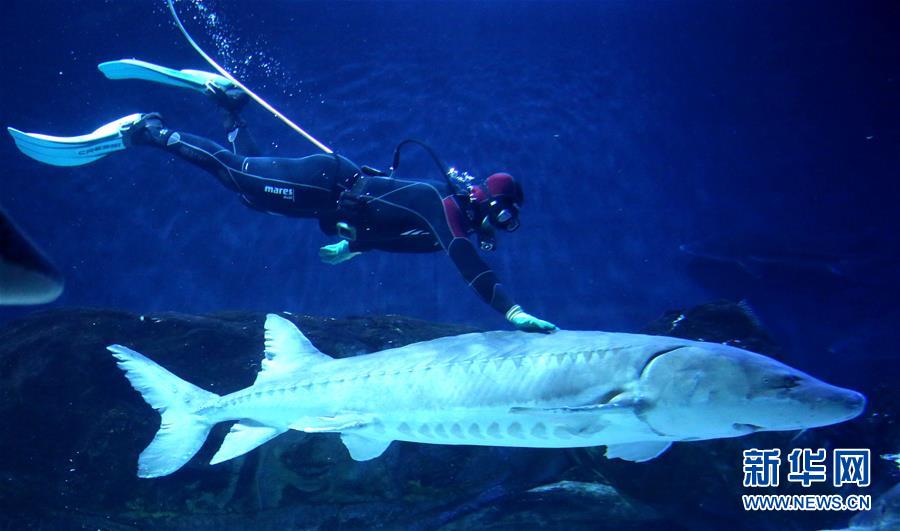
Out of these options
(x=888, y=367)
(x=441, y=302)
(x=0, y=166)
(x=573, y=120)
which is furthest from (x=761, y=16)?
(x=0, y=166)

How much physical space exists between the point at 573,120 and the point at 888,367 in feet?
36.1

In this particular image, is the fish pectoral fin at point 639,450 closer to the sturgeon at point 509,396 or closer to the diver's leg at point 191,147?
the sturgeon at point 509,396

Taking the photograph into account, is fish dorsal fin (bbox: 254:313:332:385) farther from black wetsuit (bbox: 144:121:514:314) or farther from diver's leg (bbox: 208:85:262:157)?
diver's leg (bbox: 208:85:262:157)

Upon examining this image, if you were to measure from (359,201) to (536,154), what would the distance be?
426 inches

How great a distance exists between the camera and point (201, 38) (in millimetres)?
13844

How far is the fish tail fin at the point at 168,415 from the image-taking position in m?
4.15

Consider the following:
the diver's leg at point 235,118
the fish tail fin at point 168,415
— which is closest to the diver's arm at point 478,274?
the fish tail fin at point 168,415

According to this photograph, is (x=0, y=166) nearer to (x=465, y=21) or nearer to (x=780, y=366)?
(x=465, y=21)

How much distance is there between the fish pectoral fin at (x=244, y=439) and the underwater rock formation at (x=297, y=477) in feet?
3.11

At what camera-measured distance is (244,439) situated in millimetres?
3984

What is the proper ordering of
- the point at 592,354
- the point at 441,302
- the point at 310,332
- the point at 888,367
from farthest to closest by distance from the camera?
the point at 441,302
the point at 888,367
the point at 310,332
the point at 592,354

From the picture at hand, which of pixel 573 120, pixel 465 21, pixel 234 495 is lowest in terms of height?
pixel 234 495

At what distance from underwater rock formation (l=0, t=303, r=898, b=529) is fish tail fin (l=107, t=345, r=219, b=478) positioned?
0.87 m

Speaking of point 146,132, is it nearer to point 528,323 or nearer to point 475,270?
point 475,270
